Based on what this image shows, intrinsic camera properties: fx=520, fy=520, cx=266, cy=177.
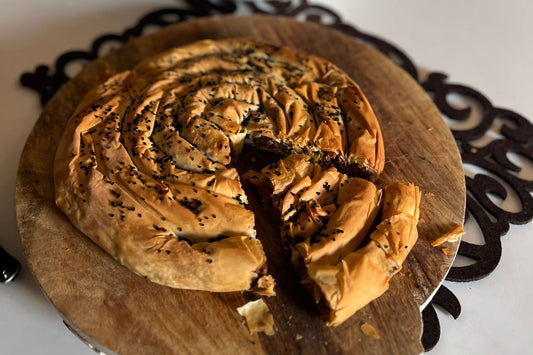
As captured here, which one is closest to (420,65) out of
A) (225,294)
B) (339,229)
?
(339,229)

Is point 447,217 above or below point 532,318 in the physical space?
above

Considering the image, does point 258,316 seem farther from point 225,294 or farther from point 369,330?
point 369,330

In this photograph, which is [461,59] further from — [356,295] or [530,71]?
[356,295]

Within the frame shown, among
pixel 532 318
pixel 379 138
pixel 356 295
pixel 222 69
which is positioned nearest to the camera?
pixel 356 295

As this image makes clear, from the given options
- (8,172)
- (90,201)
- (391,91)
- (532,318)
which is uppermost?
(391,91)

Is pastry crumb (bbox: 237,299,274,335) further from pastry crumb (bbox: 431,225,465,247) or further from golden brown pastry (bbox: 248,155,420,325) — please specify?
pastry crumb (bbox: 431,225,465,247)

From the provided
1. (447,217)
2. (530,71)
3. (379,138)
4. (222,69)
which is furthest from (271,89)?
(530,71)
